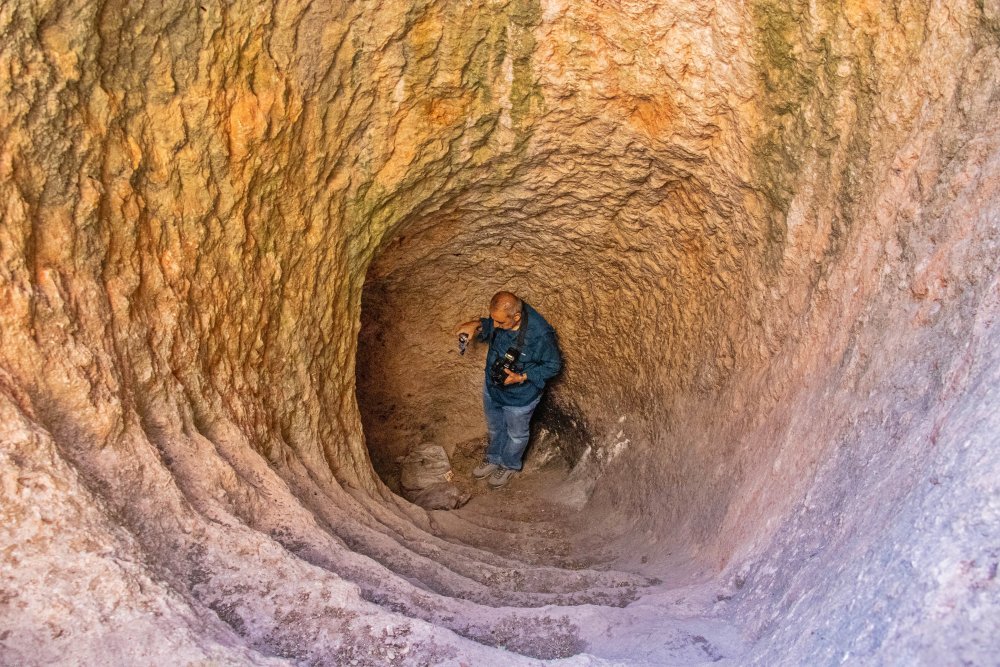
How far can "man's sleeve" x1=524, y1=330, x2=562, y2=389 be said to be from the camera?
508 cm

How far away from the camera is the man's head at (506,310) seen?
4.81m

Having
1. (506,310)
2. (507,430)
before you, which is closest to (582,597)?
(506,310)

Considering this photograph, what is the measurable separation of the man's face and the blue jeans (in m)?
0.68

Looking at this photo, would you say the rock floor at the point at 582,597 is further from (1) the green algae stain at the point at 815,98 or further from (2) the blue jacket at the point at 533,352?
(1) the green algae stain at the point at 815,98

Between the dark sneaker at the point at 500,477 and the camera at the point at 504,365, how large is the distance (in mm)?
848

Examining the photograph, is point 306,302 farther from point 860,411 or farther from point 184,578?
point 860,411

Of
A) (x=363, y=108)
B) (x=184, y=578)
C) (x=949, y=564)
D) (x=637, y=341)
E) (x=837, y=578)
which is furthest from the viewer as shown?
(x=637, y=341)

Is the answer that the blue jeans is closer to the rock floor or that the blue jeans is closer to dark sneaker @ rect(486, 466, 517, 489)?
dark sneaker @ rect(486, 466, 517, 489)

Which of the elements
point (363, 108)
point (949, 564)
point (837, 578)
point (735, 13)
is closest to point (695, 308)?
point (735, 13)

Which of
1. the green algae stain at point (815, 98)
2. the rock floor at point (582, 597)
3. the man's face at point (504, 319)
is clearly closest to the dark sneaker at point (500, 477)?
the rock floor at point (582, 597)

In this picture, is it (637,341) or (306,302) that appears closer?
(306,302)

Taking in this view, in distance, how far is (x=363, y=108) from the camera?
358 cm

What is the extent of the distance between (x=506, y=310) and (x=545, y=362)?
509 millimetres

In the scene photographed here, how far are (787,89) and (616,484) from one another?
269 cm
